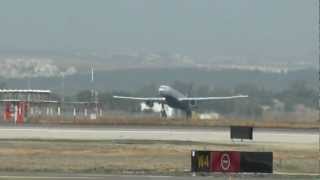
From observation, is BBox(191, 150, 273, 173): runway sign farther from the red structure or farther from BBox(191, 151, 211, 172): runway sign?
the red structure

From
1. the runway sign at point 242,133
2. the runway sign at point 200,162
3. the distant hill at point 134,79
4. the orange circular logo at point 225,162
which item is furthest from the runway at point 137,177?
the distant hill at point 134,79

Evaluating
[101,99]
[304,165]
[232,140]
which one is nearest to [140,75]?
[101,99]

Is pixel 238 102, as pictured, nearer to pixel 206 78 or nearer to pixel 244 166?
pixel 206 78

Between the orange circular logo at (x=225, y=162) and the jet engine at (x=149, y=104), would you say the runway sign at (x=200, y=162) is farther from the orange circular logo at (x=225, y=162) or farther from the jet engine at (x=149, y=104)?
the jet engine at (x=149, y=104)

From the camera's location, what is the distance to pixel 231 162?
101ft

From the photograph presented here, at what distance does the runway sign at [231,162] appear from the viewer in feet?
100

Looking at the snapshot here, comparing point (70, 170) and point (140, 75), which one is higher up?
point (140, 75)

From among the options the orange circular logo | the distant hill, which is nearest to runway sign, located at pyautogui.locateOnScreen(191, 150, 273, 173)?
the orange circular logo

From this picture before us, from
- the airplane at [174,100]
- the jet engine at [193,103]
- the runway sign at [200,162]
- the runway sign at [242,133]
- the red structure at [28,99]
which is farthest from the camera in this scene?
the jet engine at [193,103]

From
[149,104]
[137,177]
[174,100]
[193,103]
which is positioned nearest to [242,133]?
[137,177]

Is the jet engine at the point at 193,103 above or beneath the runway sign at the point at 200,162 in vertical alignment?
above

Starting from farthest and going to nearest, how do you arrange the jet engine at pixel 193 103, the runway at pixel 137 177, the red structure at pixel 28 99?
the jet engine at pixel 193 103
the red structure at pixel 28 99
the runway at pixel 137 177

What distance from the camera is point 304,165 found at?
1422 inches

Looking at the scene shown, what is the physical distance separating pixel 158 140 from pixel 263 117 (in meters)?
33.6
